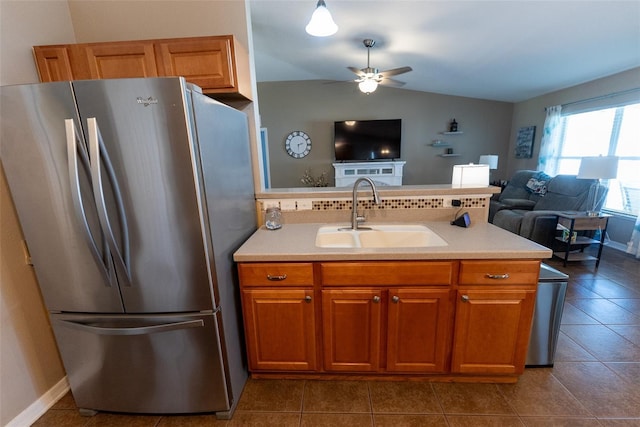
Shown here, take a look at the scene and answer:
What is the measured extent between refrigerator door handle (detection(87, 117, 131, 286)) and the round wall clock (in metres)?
5.21

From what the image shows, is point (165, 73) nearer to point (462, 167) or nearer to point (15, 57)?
point (15, 57)

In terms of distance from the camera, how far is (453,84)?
5.09m

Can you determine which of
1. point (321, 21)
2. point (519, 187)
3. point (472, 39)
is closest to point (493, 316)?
point (321, 21)

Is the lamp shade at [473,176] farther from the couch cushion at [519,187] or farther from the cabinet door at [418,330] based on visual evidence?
the couch cushion at [519,187]

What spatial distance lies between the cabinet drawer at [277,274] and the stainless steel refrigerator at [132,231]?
0.35 ft

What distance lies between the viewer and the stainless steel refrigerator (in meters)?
1.09

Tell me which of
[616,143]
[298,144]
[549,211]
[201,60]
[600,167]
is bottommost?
[549,211]

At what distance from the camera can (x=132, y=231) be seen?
3.90 feet

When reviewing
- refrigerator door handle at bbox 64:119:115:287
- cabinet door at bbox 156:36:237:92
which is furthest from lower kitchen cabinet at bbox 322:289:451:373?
cabinet door at bbox 156:36:237:92

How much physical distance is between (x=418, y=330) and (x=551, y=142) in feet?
16.9

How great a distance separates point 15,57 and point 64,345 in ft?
5.09

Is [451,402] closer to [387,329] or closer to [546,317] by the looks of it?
[387,329]

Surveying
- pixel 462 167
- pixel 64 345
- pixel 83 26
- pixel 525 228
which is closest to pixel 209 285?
pixel 64 345

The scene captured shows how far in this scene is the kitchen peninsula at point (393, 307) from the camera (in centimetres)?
139
